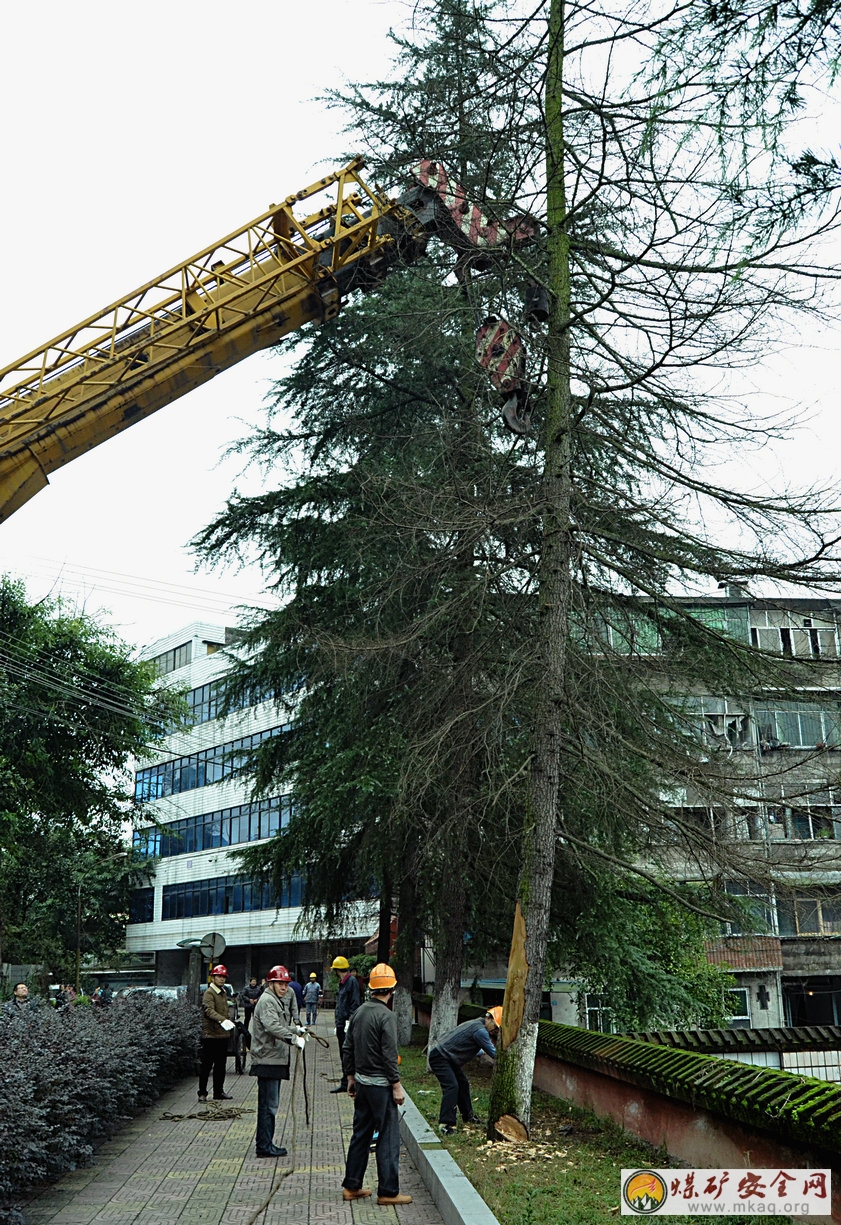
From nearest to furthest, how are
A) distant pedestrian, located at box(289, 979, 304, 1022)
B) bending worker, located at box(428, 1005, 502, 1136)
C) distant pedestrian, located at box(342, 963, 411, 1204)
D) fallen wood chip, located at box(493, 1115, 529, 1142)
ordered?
distant pedestrian, located at box(342, 963, 411, 1204)
fallen wood chip, located at box(493, 1115, 529, 1142)
bending worker, located at box(428, 1005, 502, 1136)
distant pedestrian, located at box(289, 979, 304, 1022)

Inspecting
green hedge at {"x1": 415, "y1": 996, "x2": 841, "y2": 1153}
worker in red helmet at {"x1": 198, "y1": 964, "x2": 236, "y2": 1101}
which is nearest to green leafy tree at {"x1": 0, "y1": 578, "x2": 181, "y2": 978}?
worker in red helmet at {"x1": 198, "y1": 964, "x2": 236, "y2": 1101}

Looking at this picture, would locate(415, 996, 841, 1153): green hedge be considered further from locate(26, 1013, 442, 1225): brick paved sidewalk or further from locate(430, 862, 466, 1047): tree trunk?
locate(430, 862, 466, 1047): tree trunk

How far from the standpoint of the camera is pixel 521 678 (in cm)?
1270

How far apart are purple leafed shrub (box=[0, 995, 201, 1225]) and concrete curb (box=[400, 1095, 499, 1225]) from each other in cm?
279

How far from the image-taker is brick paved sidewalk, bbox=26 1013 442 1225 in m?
8.59

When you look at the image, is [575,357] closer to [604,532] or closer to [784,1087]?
[604,532]

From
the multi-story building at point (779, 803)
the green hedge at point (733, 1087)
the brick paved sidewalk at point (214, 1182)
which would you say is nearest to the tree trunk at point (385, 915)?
the brick paved sidewalk at point (214, 1182)

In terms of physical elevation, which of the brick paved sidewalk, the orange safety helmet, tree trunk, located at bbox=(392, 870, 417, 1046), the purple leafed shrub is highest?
tree trunk, located at bbox=(392, 870, 417, 1046)

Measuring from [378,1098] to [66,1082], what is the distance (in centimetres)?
278

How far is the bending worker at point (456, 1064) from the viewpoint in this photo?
1205cm

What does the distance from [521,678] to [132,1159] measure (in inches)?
234

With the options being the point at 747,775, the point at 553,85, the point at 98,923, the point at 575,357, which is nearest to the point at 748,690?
the point at 747,775

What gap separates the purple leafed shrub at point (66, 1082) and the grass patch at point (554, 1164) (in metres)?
3.18

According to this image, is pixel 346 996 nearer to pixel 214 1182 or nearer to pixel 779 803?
pixel 214 1182
